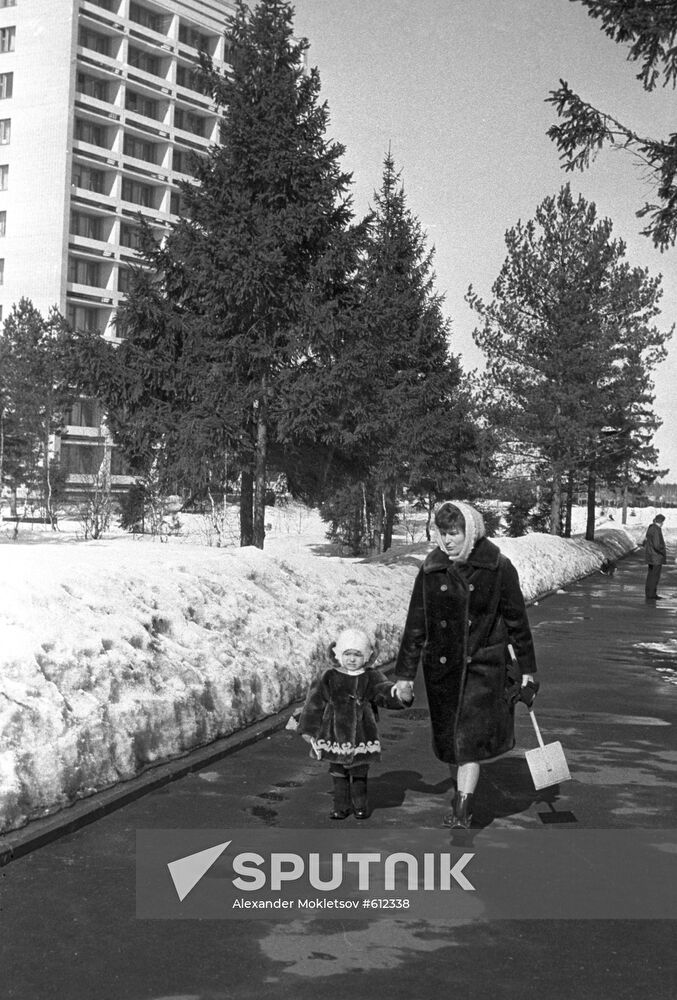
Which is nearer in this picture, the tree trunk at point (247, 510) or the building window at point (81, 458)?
the tree trunk at point (247, 510)

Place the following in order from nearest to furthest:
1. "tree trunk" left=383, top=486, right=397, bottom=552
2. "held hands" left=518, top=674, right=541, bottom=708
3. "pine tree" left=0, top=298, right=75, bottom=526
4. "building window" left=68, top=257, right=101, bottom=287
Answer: "held hands" left=518, top=674, right=541, bottom=708
"tree trunk" left=383, top=486, right=397, bottom=552
"pine tree" left=0, top=298, right=75, bottom=526
"building window" left=68, top=257, right=101, bottom=287

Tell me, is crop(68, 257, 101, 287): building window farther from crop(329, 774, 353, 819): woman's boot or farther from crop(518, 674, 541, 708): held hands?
crop(518, 674, 541, 708): held hands

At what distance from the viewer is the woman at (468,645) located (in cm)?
598

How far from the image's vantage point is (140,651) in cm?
788

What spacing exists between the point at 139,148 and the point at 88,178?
5728 mm

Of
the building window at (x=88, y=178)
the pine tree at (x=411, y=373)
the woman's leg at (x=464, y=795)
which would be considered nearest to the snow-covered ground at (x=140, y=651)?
the woman's leg at (x=464, y=795)

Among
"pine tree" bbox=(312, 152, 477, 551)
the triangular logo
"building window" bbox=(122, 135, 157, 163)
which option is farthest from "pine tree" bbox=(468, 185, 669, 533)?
"building window" bbox=(122, 135, 157, 163)

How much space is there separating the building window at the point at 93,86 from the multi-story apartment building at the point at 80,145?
0.07 m

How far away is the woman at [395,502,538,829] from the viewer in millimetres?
5984

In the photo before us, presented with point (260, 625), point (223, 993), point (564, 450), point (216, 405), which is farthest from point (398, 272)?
point (223, 993)

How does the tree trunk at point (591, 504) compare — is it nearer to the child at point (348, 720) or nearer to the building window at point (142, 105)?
Result: the child at point (348, 720)

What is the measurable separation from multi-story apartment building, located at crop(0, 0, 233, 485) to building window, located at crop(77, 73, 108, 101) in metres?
0.07

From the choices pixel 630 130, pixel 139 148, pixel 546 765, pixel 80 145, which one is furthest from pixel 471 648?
pixel 139 148

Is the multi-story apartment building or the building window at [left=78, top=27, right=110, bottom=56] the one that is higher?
the building window at [left=78, top=27, right=110, bottom=56]
